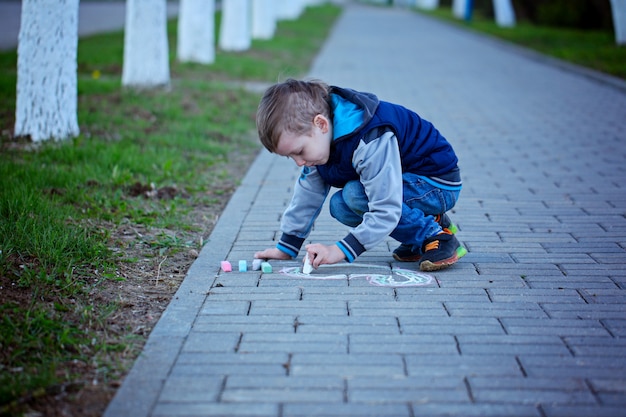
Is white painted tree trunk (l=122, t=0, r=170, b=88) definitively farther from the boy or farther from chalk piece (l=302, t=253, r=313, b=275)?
chalk piece (l=302, t=253, r=313, b=275)

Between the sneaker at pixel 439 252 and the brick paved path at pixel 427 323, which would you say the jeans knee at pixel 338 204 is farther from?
the sneaker at pixel 439 252

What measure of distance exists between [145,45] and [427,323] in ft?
26.5

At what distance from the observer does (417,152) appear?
3930 mm

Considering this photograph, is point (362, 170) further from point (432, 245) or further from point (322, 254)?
point (432, 245)

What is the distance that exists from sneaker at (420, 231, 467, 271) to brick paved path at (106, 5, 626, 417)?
84 millimetres

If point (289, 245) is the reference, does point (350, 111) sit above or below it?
above

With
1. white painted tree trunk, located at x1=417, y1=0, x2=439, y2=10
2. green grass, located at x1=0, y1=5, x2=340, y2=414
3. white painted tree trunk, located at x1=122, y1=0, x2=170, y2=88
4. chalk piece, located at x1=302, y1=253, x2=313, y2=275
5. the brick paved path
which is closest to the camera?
the brick paved path

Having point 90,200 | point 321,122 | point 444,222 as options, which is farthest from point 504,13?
→ point 321,122

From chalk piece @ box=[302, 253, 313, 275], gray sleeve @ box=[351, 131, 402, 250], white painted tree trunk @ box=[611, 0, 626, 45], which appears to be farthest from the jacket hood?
white painted tree trunk @ box=[611, 0, 626, 45]

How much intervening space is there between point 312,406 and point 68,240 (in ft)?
6.91

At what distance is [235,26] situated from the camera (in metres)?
16.8

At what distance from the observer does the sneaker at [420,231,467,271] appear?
3998 millimetres

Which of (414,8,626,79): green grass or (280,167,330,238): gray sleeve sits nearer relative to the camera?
(280,167,330,238): gray sleeve

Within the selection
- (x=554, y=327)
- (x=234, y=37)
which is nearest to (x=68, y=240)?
(x=554, y=327)
